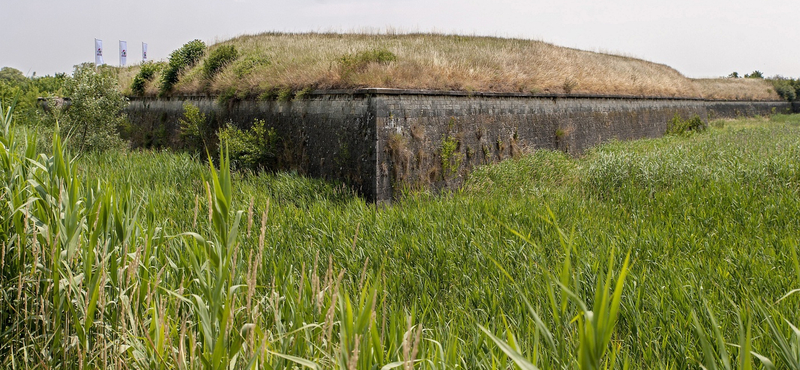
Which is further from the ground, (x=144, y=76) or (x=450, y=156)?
(x=144, y=76)

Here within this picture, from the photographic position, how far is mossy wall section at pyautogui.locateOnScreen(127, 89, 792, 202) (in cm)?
1046

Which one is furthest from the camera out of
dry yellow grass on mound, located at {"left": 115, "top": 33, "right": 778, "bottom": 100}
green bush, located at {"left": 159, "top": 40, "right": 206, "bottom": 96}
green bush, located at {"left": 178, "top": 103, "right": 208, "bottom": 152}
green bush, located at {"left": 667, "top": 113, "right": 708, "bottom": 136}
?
green bush, located at {"left": 667, "top": 113, "right": 708, "bottom": 136}

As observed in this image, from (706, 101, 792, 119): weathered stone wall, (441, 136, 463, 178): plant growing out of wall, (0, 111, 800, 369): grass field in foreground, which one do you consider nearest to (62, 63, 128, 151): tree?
(0, 111, 800, 369): grass field in foreground

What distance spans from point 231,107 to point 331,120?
12.7 ft

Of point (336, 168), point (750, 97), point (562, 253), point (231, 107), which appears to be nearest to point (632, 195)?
point (562, 253)

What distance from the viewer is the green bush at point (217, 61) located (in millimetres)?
15508

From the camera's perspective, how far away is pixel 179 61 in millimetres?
17516

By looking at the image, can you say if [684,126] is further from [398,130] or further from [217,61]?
[217,61]

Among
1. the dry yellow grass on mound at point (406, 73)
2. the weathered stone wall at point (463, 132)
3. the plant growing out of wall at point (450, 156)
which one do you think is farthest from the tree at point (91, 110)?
the plant growing out of wall at point (450, 156)


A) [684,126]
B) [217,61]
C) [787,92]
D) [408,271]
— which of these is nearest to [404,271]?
[408,271]

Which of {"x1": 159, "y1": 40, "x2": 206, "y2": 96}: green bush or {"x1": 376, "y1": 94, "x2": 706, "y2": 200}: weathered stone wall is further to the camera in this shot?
{"x1": 159, "y1": 40, "x2": 206, "y2": 96}: green bush

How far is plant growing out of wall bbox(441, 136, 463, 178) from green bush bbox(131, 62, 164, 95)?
38.8 ft

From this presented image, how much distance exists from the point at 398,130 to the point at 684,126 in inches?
693

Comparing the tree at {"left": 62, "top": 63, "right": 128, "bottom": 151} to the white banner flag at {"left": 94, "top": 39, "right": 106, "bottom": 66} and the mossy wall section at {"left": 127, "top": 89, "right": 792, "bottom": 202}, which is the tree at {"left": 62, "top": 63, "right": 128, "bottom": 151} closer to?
the mossy wall section at {"left": 127, "top": 89, "right": 792, "bottom": 202}
